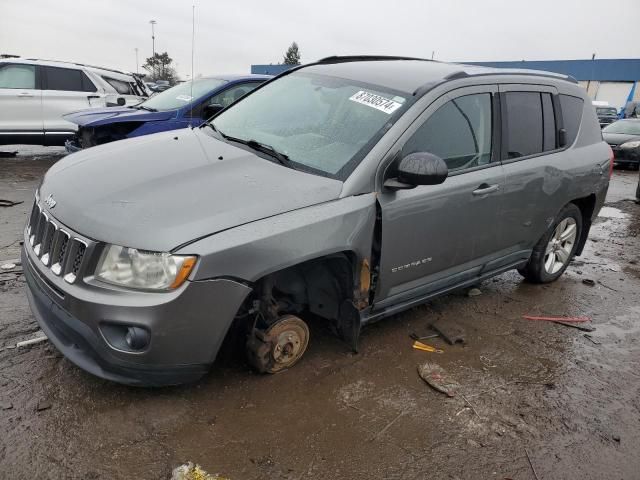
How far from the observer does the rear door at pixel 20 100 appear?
898 centimetres

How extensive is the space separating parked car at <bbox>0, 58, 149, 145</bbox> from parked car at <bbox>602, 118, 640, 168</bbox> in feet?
40.3

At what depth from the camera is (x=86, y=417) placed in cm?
248

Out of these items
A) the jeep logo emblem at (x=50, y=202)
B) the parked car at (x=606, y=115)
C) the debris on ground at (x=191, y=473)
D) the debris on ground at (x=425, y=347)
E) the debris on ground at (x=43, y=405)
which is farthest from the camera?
the parked car at (x=606, y=115)

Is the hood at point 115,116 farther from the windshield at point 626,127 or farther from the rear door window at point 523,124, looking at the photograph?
the windshield at point 626,127

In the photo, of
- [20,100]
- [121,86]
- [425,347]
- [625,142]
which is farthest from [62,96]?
[625,142]

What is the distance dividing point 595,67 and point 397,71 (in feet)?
167

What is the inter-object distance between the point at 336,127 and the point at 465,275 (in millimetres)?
1464

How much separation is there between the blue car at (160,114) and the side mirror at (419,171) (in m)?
4.24

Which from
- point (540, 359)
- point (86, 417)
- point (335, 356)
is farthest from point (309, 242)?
point (540, 359)

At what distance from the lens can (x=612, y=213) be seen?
8.34 metres

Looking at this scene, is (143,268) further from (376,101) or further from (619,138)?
(619,138)

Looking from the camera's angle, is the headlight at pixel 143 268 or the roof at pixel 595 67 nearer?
the headlight at pixel 143 268

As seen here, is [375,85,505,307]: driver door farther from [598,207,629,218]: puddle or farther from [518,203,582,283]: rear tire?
[598,207,629,218]: puddle

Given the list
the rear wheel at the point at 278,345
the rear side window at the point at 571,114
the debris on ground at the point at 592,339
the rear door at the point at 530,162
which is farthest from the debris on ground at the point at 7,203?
the debris on ground at the point at 592,339
